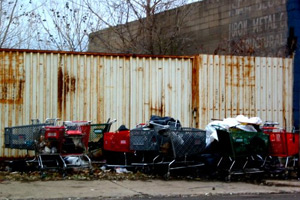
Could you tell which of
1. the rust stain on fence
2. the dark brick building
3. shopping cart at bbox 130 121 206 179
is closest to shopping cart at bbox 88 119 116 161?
shopping cart at bbox 130 121 206 179

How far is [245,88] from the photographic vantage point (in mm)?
15531

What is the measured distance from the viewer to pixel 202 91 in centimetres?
1508

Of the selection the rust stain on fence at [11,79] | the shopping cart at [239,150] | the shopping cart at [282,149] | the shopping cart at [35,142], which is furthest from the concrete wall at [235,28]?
the shopping cart at [35,142]

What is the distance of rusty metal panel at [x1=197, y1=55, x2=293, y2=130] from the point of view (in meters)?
15.1

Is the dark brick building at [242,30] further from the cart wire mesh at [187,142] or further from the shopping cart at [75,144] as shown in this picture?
the shopping cart at [75,144]

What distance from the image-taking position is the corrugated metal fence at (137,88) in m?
13.8

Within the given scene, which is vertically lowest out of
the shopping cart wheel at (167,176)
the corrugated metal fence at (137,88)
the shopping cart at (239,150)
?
the shopping cart wheel at (167,176)

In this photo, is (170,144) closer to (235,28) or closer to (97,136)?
(97,136)

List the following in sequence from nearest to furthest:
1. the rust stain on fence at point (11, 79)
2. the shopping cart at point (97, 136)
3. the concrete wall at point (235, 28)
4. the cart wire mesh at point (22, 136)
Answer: the cart wire mesh at point (22, 136) < the shopping cart at point (97, 136) < the rust stain on fence at point (11, 79) < the concrete wall at point (235, 28)

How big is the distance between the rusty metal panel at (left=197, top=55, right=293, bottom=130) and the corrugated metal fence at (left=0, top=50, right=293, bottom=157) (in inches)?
1.1

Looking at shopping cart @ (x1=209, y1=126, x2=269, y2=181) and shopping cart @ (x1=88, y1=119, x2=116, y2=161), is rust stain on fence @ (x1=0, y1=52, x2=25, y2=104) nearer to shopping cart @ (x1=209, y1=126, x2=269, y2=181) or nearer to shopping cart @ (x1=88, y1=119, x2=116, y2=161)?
shopping cart @ (x1=88, y1=119, x2=116, y2=161)

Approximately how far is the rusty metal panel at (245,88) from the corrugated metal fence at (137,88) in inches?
1.1

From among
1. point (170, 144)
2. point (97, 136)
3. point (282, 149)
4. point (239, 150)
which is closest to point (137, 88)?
point (97, 136)

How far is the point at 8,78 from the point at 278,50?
33.2ft
